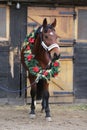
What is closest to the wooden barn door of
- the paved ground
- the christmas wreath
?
the paved ground

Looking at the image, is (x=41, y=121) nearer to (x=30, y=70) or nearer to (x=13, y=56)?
(x=30, y=70)

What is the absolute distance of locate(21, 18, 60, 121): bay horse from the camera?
7.46 m

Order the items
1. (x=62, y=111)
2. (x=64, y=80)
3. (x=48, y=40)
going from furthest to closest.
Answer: (x=64, y=80) → (x=62, y=111) → (x=48, y=40)

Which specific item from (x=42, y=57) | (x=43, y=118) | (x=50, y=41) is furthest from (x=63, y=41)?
(x=43, y=118)

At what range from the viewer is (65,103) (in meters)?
9.63

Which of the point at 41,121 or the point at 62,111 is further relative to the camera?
the point at 62,111

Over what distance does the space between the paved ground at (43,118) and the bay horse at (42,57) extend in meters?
0.25

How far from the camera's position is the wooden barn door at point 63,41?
937 centimetres

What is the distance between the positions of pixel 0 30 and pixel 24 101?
176 centimetres

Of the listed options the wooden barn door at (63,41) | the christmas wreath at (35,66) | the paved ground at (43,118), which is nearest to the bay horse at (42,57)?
the christmas wreath at (35,66)

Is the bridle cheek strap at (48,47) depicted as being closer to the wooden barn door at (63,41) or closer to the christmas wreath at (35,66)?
the christmas wreath at (35,66)

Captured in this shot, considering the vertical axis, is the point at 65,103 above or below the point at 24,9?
below

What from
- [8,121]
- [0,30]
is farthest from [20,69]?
[8,121]

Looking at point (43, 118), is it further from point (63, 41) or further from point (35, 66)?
point (63, 41)
